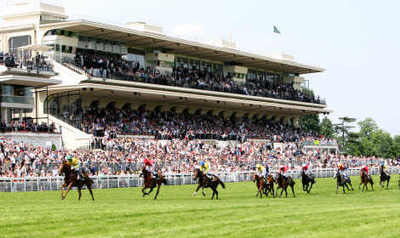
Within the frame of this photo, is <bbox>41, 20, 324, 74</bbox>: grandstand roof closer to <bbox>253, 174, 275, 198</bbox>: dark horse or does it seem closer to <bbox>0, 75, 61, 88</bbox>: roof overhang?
<bbox>0, 75, 61, 88</bbox>: roof overhang

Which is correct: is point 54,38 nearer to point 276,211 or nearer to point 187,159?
point 187,159

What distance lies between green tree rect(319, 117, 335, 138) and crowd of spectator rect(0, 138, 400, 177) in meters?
50.5

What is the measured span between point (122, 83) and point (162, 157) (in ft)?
30.2

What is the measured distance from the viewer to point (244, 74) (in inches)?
2751

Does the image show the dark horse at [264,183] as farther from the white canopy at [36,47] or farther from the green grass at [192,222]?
the white canopy at [36,47]

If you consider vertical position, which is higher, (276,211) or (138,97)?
(138,97)

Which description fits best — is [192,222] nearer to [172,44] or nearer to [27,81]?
[27,81]

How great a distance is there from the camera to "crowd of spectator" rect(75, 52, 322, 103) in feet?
167

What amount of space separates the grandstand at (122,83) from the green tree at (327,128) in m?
45.9

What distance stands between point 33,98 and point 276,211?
30913 mm

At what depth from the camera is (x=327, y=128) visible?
388 feet

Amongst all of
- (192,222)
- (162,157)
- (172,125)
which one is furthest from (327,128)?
(192,222)

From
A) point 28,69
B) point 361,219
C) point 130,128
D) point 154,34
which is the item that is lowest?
point 361,219

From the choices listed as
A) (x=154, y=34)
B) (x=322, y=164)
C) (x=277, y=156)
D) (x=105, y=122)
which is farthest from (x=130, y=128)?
(x=322, y=164)
